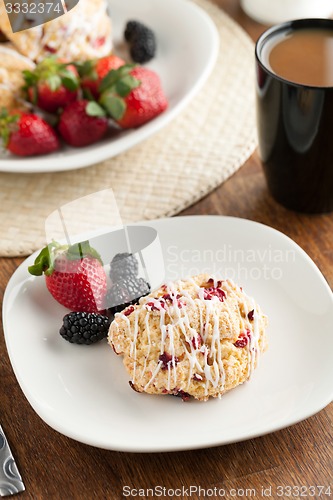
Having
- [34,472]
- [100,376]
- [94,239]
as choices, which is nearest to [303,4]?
[94,239]

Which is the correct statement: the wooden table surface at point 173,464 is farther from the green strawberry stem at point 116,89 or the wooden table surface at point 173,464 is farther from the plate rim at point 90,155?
the green strawberry stem at point 116,89

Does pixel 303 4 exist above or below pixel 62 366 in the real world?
above

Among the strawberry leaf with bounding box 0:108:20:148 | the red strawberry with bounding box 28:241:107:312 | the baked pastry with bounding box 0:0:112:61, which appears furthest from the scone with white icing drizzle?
the baked pastry with bounding box 0:0:112:61

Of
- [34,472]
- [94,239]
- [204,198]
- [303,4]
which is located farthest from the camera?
[303,4]

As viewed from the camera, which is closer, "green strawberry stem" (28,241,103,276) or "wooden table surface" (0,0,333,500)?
"wooden table surface" (0,0,333,500)

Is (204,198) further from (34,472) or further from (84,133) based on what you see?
(34,472)

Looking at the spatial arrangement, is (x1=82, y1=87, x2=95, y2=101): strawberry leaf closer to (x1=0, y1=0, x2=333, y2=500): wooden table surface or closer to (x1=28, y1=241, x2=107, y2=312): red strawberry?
(x1=28, y1=241, x2=107, y2=312): red strawberry

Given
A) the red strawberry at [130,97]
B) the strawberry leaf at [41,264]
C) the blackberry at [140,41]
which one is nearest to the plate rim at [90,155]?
the red strawberry at [130,97]
